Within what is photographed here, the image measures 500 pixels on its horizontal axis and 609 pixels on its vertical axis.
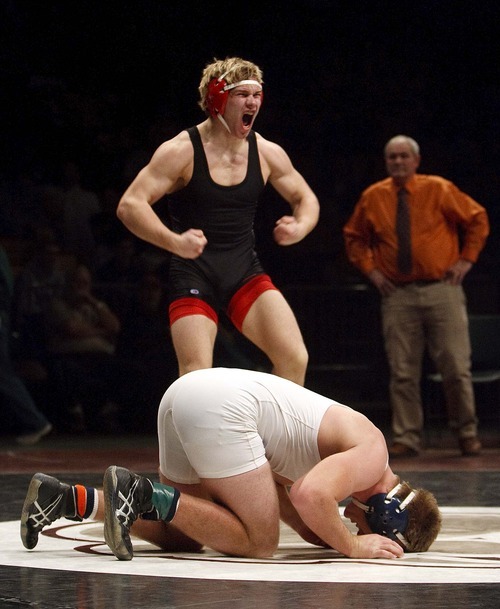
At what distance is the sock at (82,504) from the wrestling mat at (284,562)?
0.11 m

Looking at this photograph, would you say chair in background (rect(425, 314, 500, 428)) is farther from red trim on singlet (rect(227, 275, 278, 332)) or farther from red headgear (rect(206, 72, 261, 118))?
red headgear (rect(206, 72, 261, 118))

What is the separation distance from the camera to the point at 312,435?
3594mm

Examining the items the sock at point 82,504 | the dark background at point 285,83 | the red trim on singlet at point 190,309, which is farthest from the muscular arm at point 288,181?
the dark background at point 285,83

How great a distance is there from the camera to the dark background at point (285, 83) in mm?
10344

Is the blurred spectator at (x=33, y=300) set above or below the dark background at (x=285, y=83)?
below

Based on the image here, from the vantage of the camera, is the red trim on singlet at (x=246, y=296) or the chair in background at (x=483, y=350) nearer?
the red trim on singlet at (x=246, y=296)

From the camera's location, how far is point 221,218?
490 centimetres

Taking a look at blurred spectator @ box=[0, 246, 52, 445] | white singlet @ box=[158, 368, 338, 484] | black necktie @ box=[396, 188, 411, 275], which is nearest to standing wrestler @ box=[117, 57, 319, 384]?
white singlet @ box=[158, 368, 338, 484]

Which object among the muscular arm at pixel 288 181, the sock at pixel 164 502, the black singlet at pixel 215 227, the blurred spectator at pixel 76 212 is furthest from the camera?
the blurred spectator at pixel 76 212

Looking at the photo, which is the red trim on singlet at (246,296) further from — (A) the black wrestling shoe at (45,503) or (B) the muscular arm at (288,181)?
(A) the black wrestling shoe at (45,503)

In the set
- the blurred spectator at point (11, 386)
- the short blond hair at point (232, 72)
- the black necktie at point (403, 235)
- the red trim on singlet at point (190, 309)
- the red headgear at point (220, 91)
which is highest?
the short blond hair at point (232, 72)

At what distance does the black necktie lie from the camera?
284 inches

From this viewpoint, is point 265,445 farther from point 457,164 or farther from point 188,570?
point 457,164

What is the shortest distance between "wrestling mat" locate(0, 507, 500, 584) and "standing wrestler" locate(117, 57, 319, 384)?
30.2 inches
